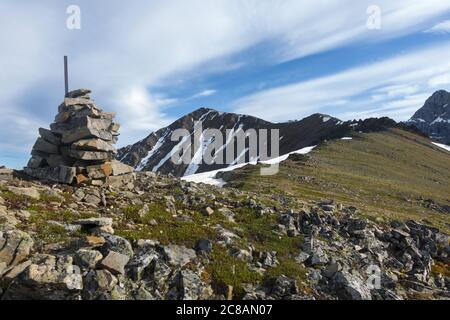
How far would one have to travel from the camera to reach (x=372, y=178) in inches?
2992

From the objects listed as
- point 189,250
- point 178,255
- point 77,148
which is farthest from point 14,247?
point 77,148

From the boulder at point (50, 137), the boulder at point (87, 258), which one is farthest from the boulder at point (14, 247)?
the boulder at point (50, 137)

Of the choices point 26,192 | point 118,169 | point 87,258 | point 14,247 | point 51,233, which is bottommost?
point 87,258

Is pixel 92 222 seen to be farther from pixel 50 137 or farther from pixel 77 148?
pixel 50 137

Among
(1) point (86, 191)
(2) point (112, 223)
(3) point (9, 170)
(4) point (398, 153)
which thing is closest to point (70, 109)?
(3) point (9, 170)

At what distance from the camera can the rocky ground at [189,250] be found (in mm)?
13445

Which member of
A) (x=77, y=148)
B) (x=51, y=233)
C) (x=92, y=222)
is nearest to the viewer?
(x=51, y=233)

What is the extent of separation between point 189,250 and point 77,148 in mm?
11827

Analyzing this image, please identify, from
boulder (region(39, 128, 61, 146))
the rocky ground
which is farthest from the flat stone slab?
boulder (region(39, 128, 61, 146))

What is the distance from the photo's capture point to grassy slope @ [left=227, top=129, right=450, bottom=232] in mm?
50812

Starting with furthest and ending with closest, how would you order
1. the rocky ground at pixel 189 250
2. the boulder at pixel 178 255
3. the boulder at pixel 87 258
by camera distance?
1. the boulder at pixel 178 255
2. the boulder at pixel 87 258
3. the rocky ground at pixel 189 250

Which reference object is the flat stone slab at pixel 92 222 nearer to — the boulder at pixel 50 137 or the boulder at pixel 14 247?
the boulder at pixel 14 247

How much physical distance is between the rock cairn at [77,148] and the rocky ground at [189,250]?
0.98 metres

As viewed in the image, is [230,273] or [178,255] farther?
[178,255]
